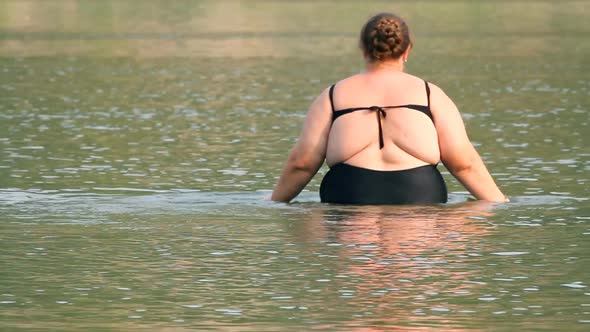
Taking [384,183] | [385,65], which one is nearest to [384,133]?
[384,183]

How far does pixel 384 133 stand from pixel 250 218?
991mm

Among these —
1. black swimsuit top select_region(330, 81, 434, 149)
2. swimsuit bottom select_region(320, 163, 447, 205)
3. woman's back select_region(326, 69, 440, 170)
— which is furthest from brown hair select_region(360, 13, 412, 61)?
swimsuit bottom select_region(320, 163, 447, 205)

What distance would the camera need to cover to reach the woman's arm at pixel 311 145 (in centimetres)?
1251

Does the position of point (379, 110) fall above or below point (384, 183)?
above

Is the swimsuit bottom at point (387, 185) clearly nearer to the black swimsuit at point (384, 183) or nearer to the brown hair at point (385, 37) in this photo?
the black swimsuit at point (384, 183)

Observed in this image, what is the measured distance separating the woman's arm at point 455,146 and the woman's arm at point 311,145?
68 centimetres

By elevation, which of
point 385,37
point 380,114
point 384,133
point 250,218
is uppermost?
point 385,37

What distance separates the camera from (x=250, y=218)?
12.4 m

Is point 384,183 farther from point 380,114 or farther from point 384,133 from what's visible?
point 380,114

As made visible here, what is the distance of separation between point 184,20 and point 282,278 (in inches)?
1777

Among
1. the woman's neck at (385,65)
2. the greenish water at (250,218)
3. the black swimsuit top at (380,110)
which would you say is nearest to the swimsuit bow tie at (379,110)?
the black swimsuit top at (380,110)

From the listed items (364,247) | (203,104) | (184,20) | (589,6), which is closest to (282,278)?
(364,247)

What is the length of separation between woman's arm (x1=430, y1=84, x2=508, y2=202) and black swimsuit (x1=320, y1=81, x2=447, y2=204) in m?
0.08

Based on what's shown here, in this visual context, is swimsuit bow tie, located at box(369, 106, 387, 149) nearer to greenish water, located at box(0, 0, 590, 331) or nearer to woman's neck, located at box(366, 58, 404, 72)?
woman's neck, located at box(366, 58, 404, 72)
